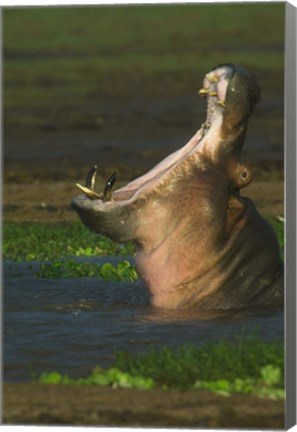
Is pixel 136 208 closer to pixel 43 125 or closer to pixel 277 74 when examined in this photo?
pixel 43 125

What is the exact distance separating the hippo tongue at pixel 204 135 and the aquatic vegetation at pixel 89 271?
5.24ft

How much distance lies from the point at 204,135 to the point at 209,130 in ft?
0.30

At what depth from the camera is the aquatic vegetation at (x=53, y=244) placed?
40.8 ft

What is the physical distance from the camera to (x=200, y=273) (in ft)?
31.4

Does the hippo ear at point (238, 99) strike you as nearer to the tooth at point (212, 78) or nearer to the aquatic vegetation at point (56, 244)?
the tooth at point (212, 78)

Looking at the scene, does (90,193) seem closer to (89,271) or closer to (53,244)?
(89,271)

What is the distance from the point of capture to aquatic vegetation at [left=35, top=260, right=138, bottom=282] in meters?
11.3

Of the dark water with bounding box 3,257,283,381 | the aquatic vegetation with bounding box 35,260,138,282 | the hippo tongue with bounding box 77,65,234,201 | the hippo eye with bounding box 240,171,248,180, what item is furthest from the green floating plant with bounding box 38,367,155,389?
the aquatic vegetation with bounding box 35,260,138,282

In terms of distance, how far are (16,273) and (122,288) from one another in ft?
3.18

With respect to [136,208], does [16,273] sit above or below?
below

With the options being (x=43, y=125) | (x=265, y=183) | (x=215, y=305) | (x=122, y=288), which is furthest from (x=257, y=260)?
(x=43, y=125)

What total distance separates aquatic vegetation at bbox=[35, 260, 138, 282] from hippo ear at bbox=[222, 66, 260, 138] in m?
2.11

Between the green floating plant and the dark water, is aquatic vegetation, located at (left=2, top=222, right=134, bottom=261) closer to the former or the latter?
the dark water

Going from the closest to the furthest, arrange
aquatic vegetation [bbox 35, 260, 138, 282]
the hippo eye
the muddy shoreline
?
1. the muddy shoreline
2. the hippo eye
3. aquatic vegetation [bbox 35, 260, 138, 282]
